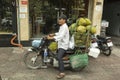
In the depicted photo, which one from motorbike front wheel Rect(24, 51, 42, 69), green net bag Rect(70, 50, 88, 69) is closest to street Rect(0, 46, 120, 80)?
motorbike front wheel Rect(24, 51, 42, 69)

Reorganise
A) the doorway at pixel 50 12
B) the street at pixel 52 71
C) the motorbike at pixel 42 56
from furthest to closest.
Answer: the doorway at pixel 50 12 < the motorbike at pixel 42 56 < the street at pixel 52 71

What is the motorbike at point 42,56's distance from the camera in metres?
5.82

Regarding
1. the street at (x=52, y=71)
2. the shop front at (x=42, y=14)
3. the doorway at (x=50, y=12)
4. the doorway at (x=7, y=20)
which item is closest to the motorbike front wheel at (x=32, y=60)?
the street at (x=52, y=71)

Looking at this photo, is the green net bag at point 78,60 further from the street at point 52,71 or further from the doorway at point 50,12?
the doorway at point 50,12

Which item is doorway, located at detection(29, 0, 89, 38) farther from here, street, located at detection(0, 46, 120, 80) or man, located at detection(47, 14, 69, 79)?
man, located at detection(47, 14, 69, 79)

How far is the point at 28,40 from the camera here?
28.5 ft

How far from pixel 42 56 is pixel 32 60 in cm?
33

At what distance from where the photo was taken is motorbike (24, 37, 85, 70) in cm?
582

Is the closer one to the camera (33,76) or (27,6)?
(33,76)

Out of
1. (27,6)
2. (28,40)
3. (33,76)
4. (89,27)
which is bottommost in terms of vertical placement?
(33,76)

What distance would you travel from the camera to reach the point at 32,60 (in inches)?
234

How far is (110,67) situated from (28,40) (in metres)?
3.92

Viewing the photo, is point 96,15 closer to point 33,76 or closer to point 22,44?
point 22,44

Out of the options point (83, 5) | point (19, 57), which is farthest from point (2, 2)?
point (83, 5)
